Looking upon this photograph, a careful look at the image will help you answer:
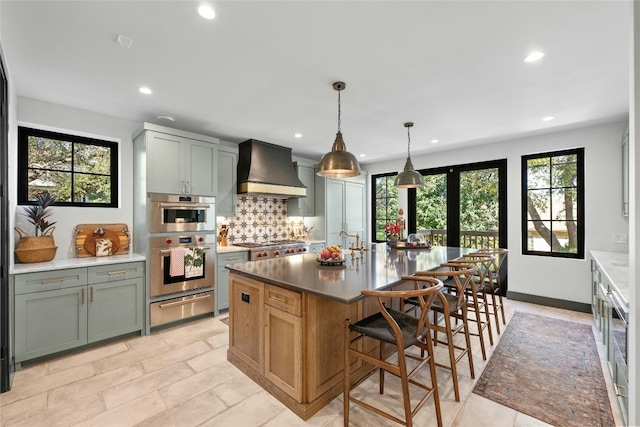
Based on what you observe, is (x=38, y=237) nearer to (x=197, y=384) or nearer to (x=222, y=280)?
(x=222, y=280)

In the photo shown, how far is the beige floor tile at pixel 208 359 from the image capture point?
2594 millimetres

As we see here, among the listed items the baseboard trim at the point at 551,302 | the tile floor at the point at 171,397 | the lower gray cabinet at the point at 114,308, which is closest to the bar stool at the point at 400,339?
the tile floor at the point at 171,397

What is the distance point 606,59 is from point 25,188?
5525 millimetres

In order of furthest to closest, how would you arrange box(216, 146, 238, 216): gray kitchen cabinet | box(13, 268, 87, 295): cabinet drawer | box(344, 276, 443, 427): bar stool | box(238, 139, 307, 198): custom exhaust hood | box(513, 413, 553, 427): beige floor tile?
box(238, 139, 307, 198): custom exhaust hood → box(216, 146, 238, 216): gray kitchen cabinet → box(13, 268, 87, 295): cabinet drawer → box(513, 413, 553, 427): beige floor tile → box(344, 276, 443, 427): bar stool

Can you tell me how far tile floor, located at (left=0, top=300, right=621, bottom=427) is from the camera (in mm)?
1912

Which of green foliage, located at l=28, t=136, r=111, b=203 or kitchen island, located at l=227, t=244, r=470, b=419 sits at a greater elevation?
green foliage, located at l=28, t=136, r=111, b=203

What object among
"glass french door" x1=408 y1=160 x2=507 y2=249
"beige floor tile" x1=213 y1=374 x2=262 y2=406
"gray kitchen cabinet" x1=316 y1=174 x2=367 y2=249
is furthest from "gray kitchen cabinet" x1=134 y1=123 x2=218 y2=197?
"glass french door" x1=408 y1=160 x2=507 y2=249

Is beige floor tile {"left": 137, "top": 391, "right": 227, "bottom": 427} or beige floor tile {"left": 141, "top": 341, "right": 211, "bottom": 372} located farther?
beige floor tile {"left": 141, "top": 341, "right": 211, "bottom": 372}

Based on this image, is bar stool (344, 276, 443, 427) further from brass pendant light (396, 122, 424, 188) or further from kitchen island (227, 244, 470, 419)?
brass pendant light (396, 122, 424, 188)

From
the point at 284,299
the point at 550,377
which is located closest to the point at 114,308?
the point at 284,299

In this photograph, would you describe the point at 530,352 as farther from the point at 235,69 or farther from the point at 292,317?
the point at 235,69

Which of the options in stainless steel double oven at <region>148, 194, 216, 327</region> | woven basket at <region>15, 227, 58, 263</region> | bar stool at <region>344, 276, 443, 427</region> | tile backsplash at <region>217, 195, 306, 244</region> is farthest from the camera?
tile backsplash at <region>217, 195, 306, 244</region>

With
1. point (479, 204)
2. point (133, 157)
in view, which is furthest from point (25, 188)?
point (479, 204)

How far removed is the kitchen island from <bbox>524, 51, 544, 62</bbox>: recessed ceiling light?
185 centimetres
